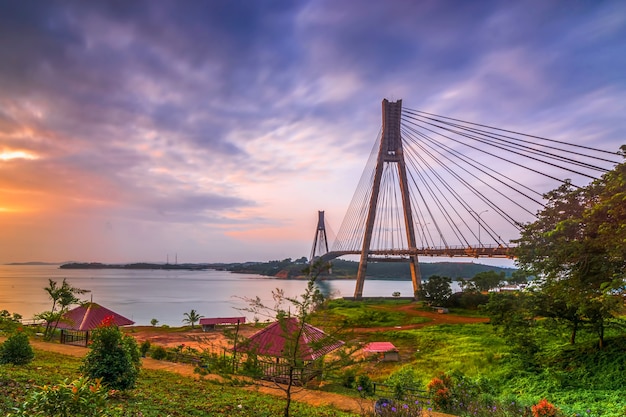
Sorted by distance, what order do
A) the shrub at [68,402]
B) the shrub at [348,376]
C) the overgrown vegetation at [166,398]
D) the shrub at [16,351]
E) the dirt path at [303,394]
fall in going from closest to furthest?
the shrub at [68,402]
the shrub at [348,376]
the overgrown vegetation at [166,398]
the dirt path at [303,394]
the shrub at [16,351]

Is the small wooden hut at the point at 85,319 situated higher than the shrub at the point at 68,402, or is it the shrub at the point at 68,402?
the shrub at the point at 68,402

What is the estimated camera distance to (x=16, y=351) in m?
9.20

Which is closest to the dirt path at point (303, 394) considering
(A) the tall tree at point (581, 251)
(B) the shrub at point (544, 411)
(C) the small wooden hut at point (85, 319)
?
(B) the shrub at point (544, 411)

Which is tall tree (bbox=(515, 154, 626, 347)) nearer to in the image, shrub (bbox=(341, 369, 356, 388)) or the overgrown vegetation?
shrub (bbox=(341, 369, 356, 388))

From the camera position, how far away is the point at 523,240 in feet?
41.3

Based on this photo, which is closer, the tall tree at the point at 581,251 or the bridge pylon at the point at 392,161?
the tall tree at the point at 581,251

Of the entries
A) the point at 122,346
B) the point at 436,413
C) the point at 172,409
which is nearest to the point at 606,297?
the point at 436,413

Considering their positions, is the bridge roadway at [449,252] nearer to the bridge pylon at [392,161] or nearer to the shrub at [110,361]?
the bridge pylon at [392,161]

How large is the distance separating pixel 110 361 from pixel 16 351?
3.80 metres

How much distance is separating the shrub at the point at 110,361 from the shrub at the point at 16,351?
10.0 feet

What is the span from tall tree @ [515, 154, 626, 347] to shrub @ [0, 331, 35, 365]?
14.4m

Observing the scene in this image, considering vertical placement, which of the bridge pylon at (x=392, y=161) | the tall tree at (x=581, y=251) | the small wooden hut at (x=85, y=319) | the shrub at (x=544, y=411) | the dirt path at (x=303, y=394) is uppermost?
the bridge pylon at (x=392, y=161)

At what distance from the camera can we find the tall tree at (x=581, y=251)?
30.3ft

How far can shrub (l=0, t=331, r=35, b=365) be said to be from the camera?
910 centimetres
